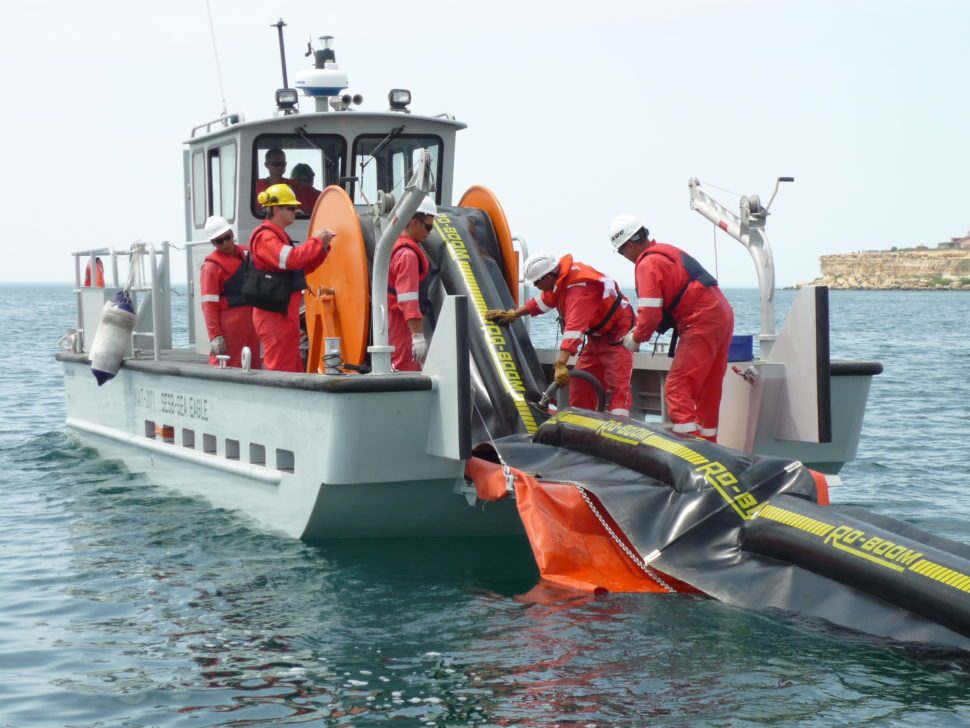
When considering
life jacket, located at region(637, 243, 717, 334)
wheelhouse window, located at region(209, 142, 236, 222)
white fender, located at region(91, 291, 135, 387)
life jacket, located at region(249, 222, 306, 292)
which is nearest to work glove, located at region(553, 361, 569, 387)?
life jacket, located at region(637, 243, 717, 334)

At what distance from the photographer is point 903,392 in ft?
72.1

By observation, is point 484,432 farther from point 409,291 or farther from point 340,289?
point 340,289

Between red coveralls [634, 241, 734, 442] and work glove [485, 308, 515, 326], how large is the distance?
786mm

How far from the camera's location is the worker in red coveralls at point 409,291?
24.5 feet

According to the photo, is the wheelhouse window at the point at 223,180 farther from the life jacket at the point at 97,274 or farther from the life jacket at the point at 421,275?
the life jacket at the point at 421,275

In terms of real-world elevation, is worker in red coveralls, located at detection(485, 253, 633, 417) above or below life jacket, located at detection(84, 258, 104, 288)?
below

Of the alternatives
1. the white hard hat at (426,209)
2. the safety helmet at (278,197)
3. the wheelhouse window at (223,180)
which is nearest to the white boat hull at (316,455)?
the safety helmet at (278,197)

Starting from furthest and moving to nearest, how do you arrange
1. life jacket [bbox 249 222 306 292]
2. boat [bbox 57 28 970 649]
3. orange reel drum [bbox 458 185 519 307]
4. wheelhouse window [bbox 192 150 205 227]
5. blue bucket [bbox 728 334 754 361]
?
wheelhouse window [bbox 192 150 205 227], orange reel drum [bbox 458 185 519 307], life jacket [bbox 249 222 306 292], blue bucket [bbox 728 334 754 361], boat [bbox 57 28 970 649]

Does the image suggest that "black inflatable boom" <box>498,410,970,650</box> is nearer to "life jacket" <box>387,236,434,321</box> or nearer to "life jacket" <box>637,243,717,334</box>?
"life jacket" <box>637,243,717,334</box>

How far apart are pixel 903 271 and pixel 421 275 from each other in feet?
511

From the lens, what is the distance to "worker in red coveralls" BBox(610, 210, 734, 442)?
731 centimetres

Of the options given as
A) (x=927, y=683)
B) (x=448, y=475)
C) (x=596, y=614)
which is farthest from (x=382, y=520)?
(x=927, y=683)

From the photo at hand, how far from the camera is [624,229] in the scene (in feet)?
25.0

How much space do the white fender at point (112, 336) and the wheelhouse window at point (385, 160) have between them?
6.87ft
